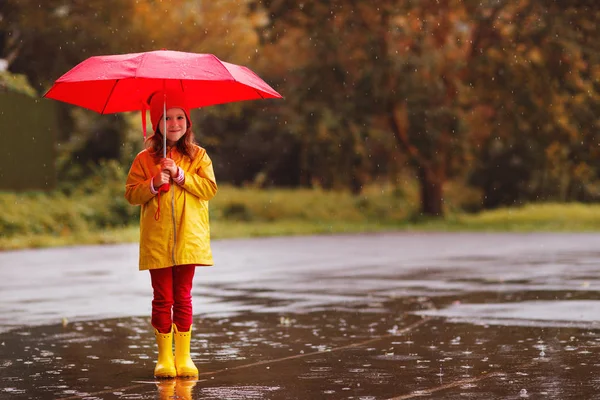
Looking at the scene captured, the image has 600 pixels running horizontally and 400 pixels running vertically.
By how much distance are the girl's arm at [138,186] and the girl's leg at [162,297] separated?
484mm

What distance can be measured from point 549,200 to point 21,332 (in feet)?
138

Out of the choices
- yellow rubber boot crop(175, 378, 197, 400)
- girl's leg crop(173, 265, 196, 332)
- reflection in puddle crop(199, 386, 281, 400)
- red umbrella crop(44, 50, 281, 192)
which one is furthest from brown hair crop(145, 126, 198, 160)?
reflection in puddle crop(199, 386, 281, 400)

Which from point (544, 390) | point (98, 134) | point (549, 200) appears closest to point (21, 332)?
point (544, 390)

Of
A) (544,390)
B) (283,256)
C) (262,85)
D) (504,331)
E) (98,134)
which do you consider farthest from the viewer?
(98,134)

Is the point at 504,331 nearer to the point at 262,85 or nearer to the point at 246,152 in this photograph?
the point at 262,85

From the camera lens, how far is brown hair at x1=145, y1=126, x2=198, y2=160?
902 centimetres

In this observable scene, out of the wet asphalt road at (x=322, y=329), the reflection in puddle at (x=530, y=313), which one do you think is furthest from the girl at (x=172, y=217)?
the reflection in puddle at (x=530, y=313)

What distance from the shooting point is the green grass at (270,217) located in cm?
2953

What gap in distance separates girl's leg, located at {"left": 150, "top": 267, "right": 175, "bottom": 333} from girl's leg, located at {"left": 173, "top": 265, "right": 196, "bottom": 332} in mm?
55

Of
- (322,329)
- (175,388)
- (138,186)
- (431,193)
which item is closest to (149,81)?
(138,186)

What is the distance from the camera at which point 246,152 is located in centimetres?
5450

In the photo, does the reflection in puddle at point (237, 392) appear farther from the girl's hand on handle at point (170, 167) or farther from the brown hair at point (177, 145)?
the brown hair at point (177, 145)

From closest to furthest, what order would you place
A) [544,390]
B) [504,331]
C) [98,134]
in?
[544,390]
[504,331]
[98,134]

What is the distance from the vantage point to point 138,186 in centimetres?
883
